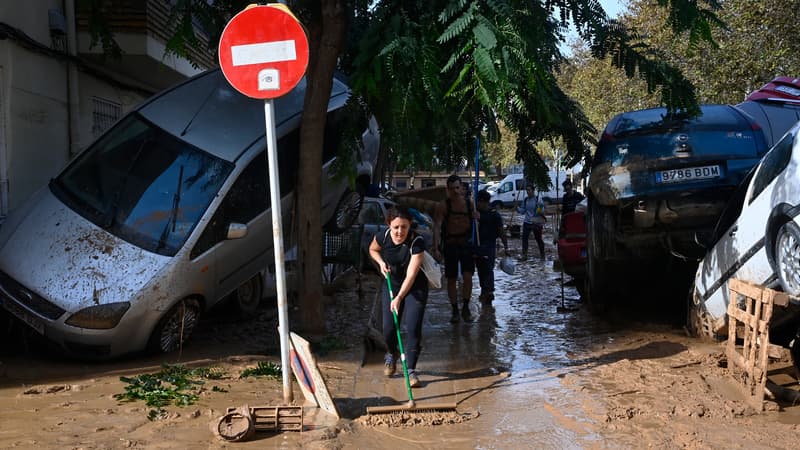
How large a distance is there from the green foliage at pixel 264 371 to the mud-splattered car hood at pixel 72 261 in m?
1.18

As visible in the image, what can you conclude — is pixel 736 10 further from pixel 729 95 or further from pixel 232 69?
pixel 232 69

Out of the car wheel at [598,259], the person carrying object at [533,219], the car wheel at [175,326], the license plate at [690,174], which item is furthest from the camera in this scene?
the person carrying object at [533,219]

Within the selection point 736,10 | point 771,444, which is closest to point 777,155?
point 771,444

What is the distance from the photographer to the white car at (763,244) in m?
5.31

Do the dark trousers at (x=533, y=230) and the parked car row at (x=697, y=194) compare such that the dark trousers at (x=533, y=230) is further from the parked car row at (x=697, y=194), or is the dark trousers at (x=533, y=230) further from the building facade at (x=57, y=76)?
the building facade at (x=57, y=76)

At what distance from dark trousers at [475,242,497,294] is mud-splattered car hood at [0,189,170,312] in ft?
14.5

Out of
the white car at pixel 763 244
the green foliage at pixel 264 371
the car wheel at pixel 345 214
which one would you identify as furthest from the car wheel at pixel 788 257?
the car wheel at pixel 345 214

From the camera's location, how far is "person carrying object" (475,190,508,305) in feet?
32.4

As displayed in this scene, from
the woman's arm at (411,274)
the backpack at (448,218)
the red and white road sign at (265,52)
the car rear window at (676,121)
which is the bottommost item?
the woman's arm at (411,274)

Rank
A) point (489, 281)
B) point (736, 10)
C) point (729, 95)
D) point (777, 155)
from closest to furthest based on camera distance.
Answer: point (777, 155), point (489, 281), point (736, 10), point (729, 95)

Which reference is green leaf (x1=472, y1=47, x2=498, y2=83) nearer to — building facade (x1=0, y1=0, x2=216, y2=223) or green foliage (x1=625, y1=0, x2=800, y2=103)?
building facade (x1=0, y1=0, x2=216, y2=223)

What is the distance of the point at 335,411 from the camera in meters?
5.18

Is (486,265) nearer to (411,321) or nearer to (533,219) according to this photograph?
(411,321)

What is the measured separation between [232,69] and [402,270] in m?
2.22
